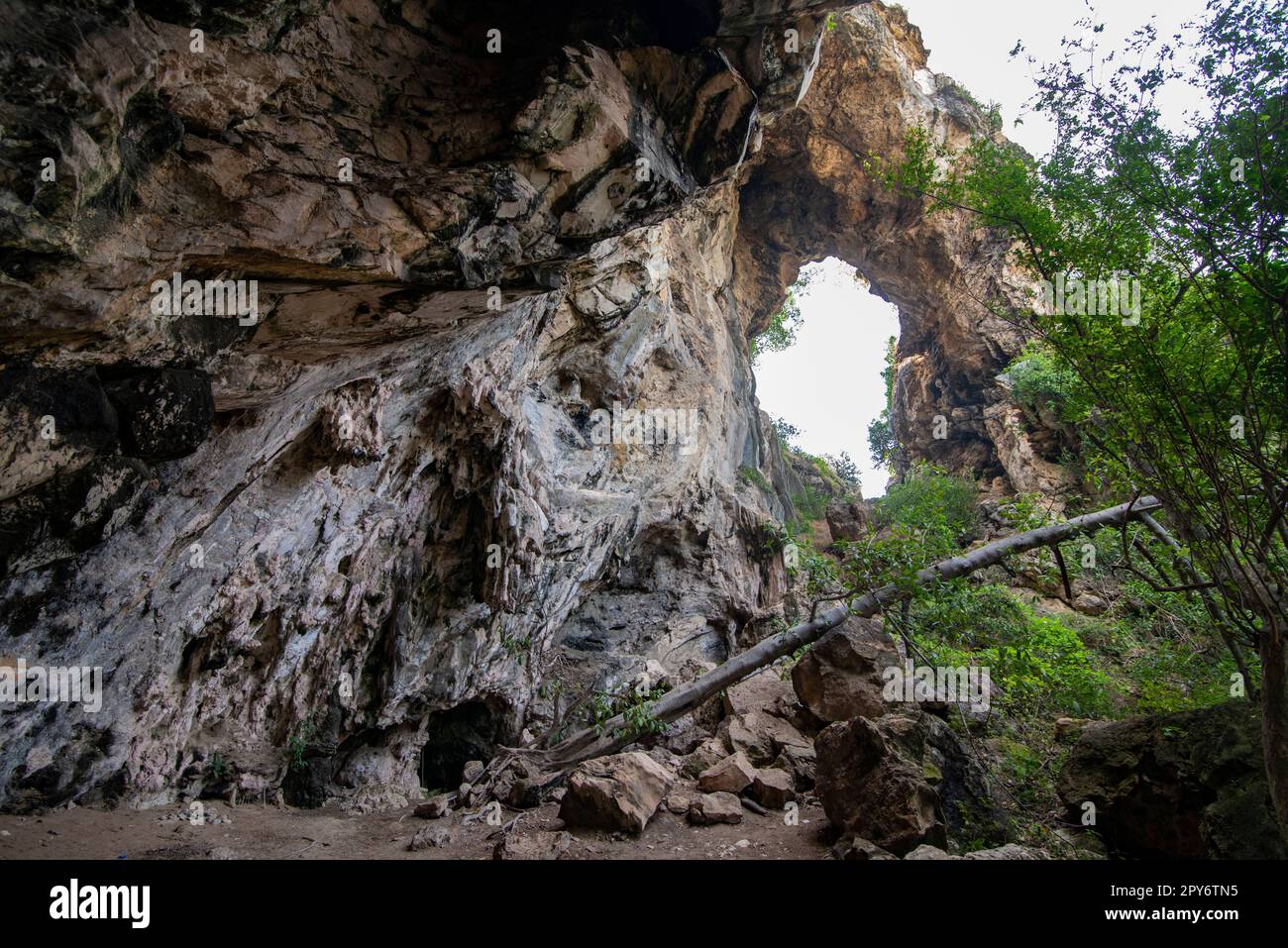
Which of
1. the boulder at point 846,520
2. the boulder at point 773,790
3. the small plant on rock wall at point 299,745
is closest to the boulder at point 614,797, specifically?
the boulder at point 773,790

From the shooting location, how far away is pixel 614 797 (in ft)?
19.8

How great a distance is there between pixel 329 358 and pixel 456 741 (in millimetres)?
6802

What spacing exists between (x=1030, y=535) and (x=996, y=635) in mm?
2047

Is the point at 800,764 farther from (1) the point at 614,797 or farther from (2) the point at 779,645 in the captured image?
(1) the point at 614,797

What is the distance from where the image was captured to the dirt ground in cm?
487

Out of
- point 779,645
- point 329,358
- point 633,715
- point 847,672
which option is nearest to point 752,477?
point 779,645

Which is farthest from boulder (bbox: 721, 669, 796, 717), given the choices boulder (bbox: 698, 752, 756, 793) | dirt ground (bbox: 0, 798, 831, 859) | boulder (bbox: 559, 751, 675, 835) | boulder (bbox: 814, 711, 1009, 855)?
boulder (bbox: 814, 711, 1009, 855)

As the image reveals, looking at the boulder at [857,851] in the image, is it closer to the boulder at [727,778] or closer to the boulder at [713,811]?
the boulder at [713,811]

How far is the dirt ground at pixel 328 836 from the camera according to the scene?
16.0 feet
